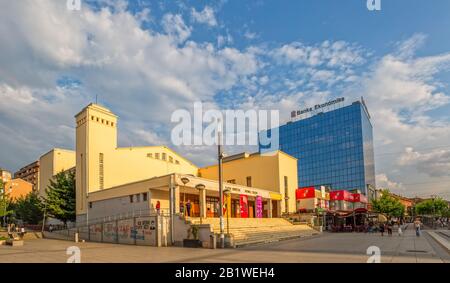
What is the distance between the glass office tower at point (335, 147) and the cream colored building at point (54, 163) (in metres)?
75.9

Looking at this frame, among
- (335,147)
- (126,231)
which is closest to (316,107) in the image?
(335,147)

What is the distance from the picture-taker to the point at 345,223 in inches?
1946

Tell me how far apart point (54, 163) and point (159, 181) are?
142 ft

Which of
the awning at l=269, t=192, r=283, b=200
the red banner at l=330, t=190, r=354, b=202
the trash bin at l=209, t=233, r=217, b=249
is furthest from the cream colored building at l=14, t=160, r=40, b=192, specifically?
the trash bin at l=209, t=233, r=217, b=249

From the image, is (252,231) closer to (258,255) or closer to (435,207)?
(258,255)

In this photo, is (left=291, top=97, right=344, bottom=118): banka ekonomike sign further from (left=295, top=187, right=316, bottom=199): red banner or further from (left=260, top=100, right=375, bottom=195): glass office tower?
(left=295, top=187, right=316, bottom=199): red banner

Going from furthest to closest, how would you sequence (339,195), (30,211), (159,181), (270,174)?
(339,195)
(30,211)
(270,174)
(159,181)

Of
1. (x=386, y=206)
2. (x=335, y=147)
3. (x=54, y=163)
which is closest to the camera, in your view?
(x=54, y=163)

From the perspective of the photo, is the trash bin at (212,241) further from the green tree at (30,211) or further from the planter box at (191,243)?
the green tree at (30,211)

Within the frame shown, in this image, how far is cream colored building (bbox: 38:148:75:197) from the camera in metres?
68.2

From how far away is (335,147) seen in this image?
120 meters

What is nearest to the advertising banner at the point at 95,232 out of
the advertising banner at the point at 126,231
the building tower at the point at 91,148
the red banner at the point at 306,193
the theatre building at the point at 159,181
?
the theatre building at the point at 159,181

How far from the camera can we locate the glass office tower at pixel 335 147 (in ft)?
375
